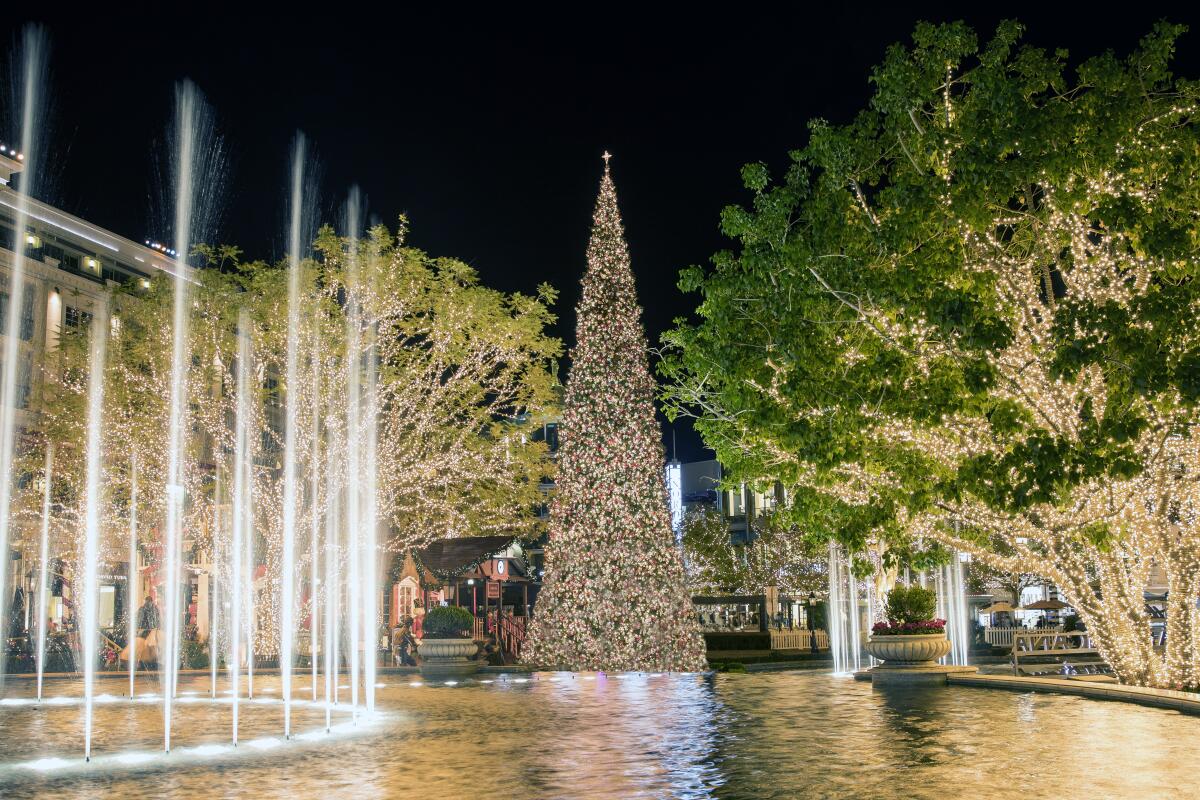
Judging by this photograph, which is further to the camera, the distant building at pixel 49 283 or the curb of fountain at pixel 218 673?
the distant building at pixel 49 283

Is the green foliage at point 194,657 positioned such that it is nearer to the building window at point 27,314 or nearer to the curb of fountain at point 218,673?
the curb of fountain at point 218,673

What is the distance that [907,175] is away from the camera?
61.4 feet

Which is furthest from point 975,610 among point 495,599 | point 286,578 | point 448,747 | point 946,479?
point 448,747

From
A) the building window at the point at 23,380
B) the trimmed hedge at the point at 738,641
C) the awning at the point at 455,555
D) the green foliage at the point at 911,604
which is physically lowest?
the trimmed hedge at the point at 738,641

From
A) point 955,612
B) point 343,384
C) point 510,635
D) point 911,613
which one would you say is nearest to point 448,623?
point 343,384

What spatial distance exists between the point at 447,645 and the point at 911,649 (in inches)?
446

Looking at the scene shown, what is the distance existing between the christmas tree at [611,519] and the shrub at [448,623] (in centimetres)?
173

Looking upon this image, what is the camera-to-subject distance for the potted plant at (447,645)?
90.9 ft

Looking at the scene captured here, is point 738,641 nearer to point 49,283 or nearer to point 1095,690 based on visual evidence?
point 1095,690

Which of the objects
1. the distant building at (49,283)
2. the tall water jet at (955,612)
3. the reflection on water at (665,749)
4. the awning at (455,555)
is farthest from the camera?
the distant building at (49,283)

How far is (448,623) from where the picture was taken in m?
28.5

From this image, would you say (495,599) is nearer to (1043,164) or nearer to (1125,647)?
(1125,647)

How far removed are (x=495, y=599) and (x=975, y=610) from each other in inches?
922

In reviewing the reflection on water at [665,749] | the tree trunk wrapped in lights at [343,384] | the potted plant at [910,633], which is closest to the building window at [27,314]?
the tree trunk wrapped in lights at [343,384]
